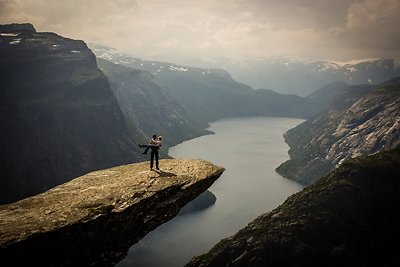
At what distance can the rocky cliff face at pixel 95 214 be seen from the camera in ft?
103

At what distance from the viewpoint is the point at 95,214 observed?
3425 centimetres

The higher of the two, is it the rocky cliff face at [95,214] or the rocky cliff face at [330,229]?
the rocky cliff face at [95,214]

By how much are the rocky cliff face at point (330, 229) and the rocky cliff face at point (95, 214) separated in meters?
98.8

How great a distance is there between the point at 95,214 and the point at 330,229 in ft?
422

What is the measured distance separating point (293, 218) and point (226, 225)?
178 ft

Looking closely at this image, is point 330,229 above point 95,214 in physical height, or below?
below

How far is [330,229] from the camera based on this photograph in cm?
14038

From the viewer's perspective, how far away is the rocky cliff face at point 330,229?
129375mm

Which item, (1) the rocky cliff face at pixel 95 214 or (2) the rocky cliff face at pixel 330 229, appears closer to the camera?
(1) the rocky cliff face at pixel 95 214

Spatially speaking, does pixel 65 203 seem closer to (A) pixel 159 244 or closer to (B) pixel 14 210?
(B) pixel 14 210

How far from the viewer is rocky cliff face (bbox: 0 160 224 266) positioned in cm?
3130

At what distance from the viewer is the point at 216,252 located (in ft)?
464

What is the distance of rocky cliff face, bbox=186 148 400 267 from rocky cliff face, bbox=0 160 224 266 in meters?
98.8

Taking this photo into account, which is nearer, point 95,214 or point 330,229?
point 95,214
